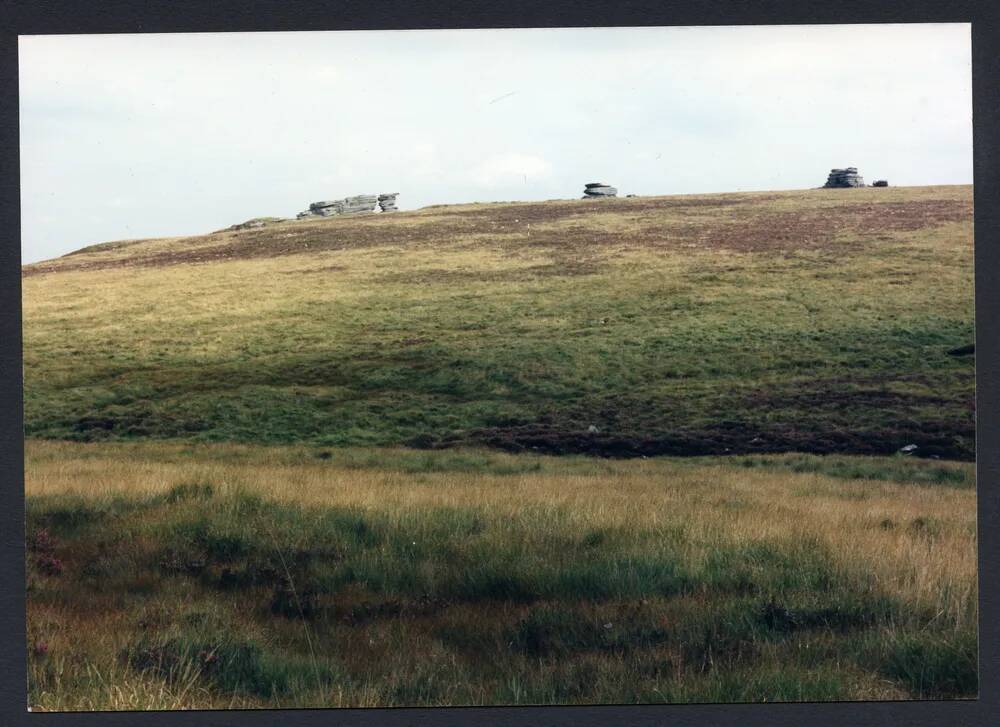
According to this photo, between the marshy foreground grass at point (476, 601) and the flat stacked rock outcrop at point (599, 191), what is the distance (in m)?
63.2

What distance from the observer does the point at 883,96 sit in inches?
1736

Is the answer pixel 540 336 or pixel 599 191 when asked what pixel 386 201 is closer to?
pixel 599 191

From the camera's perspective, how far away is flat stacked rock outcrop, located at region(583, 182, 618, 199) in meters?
74.5

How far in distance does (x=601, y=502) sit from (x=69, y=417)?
23.4 metres

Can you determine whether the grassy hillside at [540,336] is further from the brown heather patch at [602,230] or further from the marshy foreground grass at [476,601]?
the marshy foreground grass at [476,601]

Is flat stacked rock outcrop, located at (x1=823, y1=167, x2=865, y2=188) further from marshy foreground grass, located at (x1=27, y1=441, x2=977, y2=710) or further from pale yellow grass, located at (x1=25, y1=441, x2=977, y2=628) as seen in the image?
marshy foreground grass, located at (x1=27, y1=441, x2=977, y2=710)

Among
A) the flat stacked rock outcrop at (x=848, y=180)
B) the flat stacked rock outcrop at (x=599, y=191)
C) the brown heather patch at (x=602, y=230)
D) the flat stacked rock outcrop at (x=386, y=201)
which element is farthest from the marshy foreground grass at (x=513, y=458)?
the flat stacked rock outcrop at (x=386, y=201)

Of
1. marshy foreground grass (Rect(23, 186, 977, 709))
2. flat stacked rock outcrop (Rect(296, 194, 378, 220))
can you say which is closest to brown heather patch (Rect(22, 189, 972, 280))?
marshy foreground grass (Rect(23, 186, 977, 709))

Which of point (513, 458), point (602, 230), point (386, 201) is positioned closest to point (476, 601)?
point (513, 458)

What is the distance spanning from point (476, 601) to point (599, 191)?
230 feet

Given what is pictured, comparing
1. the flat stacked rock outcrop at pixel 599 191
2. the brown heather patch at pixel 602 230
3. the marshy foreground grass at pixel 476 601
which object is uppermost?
the flat stacked rock outcrop at pixel 599 191

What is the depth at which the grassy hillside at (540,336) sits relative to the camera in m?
29.4

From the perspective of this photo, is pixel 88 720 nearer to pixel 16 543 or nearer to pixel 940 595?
pixel 16 543

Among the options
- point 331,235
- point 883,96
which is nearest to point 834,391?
point 883,96
